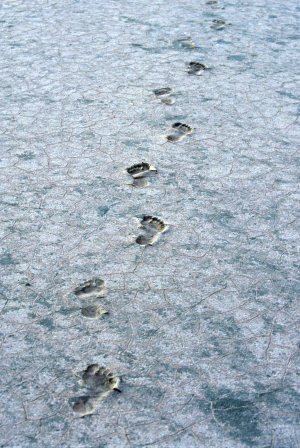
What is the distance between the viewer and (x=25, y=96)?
282cm

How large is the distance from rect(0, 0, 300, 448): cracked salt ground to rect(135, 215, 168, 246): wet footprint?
3cm

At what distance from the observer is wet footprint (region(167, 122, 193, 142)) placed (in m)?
2.47

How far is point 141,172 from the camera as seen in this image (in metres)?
2.26

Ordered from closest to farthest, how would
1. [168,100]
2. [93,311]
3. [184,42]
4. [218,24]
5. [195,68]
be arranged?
[93,311] < [168,100] < [195,68] < [184,42] < [218,24]

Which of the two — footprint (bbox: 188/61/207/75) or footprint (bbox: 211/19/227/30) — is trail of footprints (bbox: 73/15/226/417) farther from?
footprint (bbox: 211/19/227/30)

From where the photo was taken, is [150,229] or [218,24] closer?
[150,229]

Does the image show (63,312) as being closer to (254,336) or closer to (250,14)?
(254,336)

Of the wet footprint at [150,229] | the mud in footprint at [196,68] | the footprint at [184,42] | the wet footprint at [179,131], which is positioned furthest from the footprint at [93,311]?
the footprint at [184,42]

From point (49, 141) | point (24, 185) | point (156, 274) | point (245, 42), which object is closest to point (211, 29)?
point (245, 42)

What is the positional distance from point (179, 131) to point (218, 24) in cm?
147

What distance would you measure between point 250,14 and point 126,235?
251 cm

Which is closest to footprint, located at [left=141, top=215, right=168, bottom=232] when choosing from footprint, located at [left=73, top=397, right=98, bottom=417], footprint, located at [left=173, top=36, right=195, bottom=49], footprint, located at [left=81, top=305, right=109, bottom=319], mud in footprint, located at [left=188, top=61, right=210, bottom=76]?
footprint, located at [left=81, top=305, right=109, bottom=319]

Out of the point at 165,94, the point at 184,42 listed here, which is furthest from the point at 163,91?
the point at 184,42

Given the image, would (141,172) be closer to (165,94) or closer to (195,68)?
(165,94)
